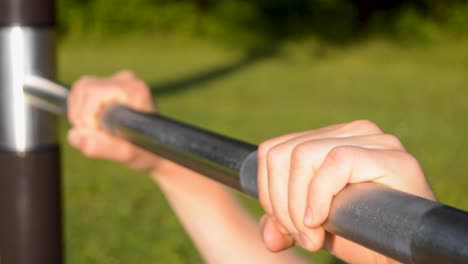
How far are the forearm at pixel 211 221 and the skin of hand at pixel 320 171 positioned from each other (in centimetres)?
52

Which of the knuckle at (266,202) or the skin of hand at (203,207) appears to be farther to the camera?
the skin of hand at (203,207)

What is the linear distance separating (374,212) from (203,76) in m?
7.31

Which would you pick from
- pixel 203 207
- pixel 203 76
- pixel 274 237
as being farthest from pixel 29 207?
pixel 203 76

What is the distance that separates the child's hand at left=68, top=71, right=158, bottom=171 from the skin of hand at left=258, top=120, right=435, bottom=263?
405mm

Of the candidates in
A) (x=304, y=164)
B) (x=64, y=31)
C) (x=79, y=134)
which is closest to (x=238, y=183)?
(x=304, y=164)

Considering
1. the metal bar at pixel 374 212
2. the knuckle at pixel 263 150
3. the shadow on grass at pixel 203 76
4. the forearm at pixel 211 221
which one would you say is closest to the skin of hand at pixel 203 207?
the forearm at pixel 211 221

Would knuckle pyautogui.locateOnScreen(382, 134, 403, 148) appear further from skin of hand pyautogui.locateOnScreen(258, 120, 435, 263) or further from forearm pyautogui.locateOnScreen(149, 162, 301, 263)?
forearm pyautogui.locateOnScreen(149, 162, 301, 263)

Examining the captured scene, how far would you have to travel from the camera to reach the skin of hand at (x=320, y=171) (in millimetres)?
514

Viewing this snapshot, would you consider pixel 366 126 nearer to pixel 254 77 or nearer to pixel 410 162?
pixel 410 162

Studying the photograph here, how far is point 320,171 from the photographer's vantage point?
1.69 feet

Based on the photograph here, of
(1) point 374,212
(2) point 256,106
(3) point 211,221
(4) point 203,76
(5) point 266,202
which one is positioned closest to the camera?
(1) point 374,212

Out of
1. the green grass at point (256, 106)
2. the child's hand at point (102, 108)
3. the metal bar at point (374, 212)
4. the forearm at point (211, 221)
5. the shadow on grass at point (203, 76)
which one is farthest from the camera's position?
the shadow on grass at point (203, 76)

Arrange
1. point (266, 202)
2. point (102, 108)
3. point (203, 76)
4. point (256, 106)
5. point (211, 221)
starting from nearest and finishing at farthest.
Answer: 1. point (266, 202)
2. point (102, 108)
3. point (211, 221)
4. point (256, 106)
5. point (203, 76)

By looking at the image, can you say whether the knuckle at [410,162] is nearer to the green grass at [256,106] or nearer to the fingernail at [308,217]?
the fingernail at [308,217]
